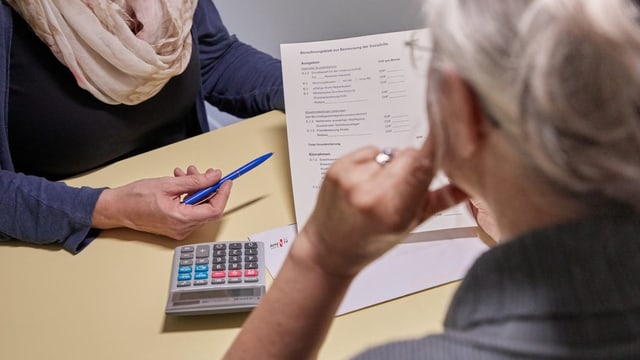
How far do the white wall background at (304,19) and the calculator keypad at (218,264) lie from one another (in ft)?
1.61

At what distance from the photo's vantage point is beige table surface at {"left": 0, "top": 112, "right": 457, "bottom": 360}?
2.44ft

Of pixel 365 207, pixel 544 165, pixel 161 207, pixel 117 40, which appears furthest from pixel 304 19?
pixel 544 165

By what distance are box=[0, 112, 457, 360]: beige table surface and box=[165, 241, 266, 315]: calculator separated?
20mm

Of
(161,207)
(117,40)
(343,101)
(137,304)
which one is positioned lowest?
(137,304)

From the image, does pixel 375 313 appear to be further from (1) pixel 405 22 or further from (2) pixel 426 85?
(1) pixel 405 22

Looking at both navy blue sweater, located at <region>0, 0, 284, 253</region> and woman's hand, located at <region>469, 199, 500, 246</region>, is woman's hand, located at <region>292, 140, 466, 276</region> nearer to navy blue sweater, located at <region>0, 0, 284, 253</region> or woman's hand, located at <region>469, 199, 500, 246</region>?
woman's hand, located at <region>469, 199, 500, 246</region>

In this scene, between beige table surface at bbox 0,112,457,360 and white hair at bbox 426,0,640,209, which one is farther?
beige table surface at bbox 0,112,457,360

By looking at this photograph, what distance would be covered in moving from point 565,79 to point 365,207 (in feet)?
0.63

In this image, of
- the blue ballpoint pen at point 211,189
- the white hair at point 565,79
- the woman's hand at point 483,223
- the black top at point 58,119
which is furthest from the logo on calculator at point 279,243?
the white hair at point 565,79

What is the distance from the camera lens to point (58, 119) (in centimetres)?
103

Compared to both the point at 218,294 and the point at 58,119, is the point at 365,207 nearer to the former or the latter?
the point at 218,294

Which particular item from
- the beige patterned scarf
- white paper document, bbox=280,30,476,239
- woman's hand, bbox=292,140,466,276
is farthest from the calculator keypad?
the beige patterned scarf

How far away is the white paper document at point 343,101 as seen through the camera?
3.05 ft

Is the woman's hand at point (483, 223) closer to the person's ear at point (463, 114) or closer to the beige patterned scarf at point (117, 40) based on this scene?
the person's ear at point (463, 114)
